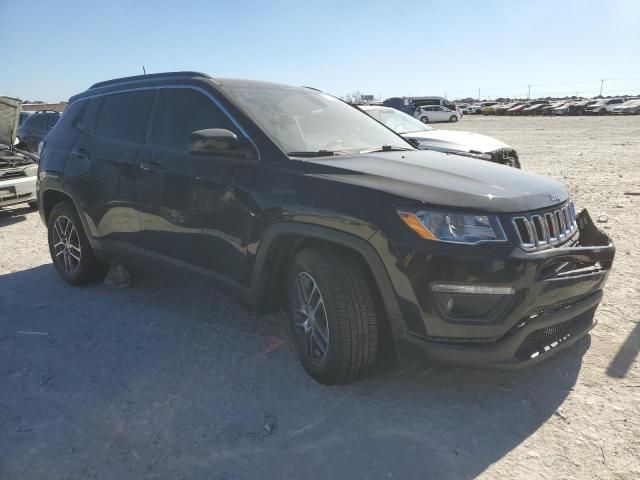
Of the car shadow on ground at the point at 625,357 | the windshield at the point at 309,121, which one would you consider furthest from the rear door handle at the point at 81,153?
the car shadow on ground at the point at 625,357

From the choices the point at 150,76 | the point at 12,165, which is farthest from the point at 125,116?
the point at 12,165

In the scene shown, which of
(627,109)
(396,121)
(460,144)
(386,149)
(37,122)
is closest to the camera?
(386,149)

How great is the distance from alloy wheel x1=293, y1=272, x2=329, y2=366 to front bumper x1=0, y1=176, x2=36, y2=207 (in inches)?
265

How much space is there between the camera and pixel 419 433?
8.54 ft

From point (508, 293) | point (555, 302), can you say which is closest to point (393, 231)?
point (508, 293)

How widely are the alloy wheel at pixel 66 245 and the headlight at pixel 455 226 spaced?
3548 mm

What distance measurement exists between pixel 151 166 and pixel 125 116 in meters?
0.77

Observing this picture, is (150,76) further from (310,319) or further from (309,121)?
(310,319)

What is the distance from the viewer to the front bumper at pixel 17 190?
7.95 metres

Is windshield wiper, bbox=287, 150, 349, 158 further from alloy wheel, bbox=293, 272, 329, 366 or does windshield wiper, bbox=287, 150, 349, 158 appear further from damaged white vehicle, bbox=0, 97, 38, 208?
damaged white vehicle, bbox=0, 97, 38, 208

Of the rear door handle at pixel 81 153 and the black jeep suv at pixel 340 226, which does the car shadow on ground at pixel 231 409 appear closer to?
the black jeep suv at pixel 340 226

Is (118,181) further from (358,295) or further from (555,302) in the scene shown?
(555,302)

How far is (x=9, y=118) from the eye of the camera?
8.15 meters

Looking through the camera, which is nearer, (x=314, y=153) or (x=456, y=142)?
(x=314, y=153)
